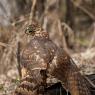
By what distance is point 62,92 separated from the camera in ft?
13.9

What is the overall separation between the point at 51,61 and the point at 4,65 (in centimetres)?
258

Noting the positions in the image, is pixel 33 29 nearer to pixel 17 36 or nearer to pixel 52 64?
pixel 52 64

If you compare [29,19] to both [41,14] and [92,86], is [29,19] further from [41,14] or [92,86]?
[92,86]

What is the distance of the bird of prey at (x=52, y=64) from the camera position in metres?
3.92

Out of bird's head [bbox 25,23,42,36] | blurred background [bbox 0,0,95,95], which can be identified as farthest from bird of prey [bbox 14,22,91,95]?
blurred background [bbox 0,0,95,95]

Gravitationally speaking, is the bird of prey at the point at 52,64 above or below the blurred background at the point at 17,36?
below

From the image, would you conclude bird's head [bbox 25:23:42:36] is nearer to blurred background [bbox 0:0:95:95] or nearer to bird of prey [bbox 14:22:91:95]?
bird of prey [bbox 14:22:91:95]

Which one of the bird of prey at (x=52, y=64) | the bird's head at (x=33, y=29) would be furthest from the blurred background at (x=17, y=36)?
the bird of prey at (x=52, y=64)

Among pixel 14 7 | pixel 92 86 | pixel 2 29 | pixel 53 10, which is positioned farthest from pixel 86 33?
pixel 92 86

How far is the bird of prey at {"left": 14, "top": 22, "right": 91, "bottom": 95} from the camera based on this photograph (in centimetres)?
392

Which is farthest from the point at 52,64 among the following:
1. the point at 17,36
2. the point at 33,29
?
the point at 17,36

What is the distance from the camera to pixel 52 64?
155 inches

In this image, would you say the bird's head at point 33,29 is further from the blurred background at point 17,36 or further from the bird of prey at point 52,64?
the blurred background at point 17,36

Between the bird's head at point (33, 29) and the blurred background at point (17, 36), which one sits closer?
the bird's head at point (33, 29)
